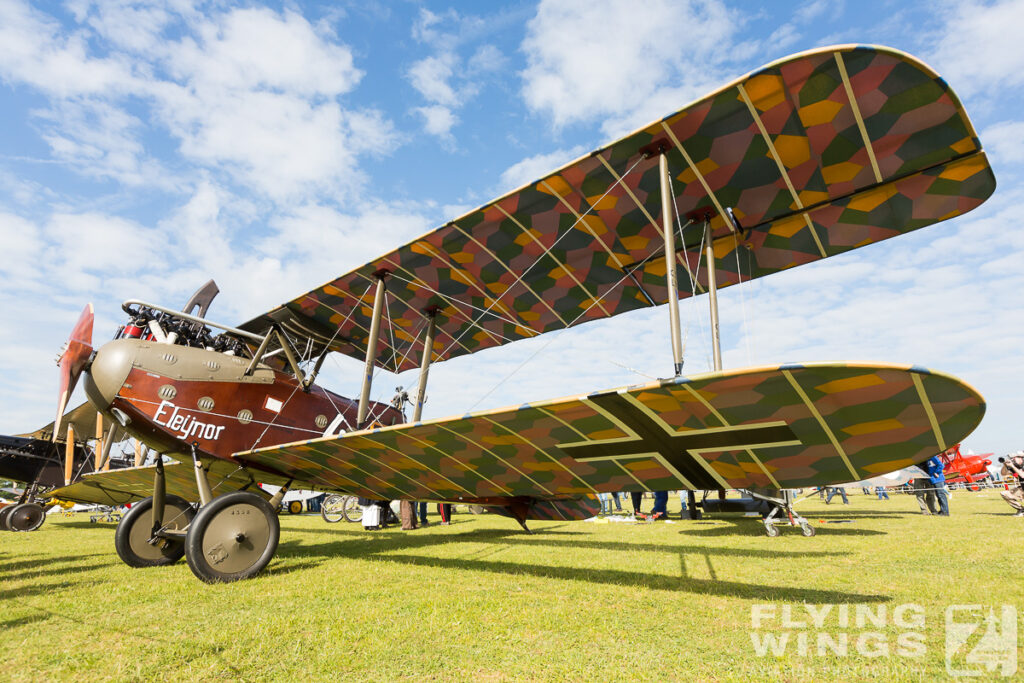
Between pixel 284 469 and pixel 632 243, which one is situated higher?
pixel 632 243

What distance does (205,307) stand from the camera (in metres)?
8.34

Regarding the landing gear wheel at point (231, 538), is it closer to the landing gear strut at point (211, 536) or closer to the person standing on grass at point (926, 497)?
the landing gear strut at point (211, 536)

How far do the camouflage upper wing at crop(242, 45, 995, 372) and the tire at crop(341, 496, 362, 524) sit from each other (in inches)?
433

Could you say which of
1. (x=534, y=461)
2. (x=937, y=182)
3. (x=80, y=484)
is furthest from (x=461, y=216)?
(x=80, y=484)

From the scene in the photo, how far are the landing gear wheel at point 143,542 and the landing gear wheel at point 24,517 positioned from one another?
1166cm

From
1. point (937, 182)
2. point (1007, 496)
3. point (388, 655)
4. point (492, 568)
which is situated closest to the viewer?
point (388, 655)

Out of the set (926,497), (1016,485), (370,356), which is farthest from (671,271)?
(926,497)

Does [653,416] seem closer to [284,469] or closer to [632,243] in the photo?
[632,243]

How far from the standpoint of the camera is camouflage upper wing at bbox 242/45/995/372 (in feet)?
12.2

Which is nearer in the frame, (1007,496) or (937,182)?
Answer: (937,182)

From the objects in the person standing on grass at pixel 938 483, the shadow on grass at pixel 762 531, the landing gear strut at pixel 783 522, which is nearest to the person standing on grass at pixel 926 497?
the person standing on grass at pixel 938 483

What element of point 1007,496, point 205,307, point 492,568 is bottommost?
point 492,568

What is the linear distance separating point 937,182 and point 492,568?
6.11m

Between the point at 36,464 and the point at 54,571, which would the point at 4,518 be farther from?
the point at 54,571
